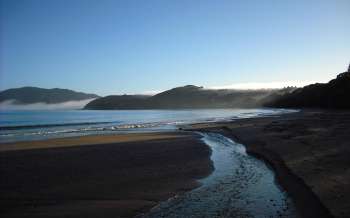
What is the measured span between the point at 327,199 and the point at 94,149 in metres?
17.0

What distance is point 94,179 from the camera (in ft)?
45.8

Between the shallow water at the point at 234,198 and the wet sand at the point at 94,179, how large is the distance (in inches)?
22.7

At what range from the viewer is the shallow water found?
966 cm

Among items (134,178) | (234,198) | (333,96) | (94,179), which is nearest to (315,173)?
(234,198)

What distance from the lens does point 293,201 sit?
34.3 ft

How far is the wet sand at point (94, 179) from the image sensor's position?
10141 millimetres

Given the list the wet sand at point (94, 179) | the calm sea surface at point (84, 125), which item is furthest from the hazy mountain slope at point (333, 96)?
the wet sand at point (94, 179)

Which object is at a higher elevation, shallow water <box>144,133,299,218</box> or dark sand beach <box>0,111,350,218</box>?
dark sand beach <box>0,111,350,218</box>

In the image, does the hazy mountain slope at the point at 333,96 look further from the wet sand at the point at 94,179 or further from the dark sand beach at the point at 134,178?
the wet sand at the point at 94,179

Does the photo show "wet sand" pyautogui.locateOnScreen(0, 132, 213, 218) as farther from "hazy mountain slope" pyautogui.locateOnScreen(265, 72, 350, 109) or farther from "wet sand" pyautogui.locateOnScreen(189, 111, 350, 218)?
"hazy mountain slope" pyautogui.locateOnScreen(265, 72, 350, 109)

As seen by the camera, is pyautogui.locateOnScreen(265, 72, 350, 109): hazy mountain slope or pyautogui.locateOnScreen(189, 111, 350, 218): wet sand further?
pyautogui.locateOnScreen(265, 72, 350, 109): hazy mountain slope

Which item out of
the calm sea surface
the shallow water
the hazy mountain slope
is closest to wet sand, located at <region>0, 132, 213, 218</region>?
the shallow water

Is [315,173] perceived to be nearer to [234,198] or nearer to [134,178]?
[234,198]

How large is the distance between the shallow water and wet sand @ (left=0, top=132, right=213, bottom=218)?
58 cm
